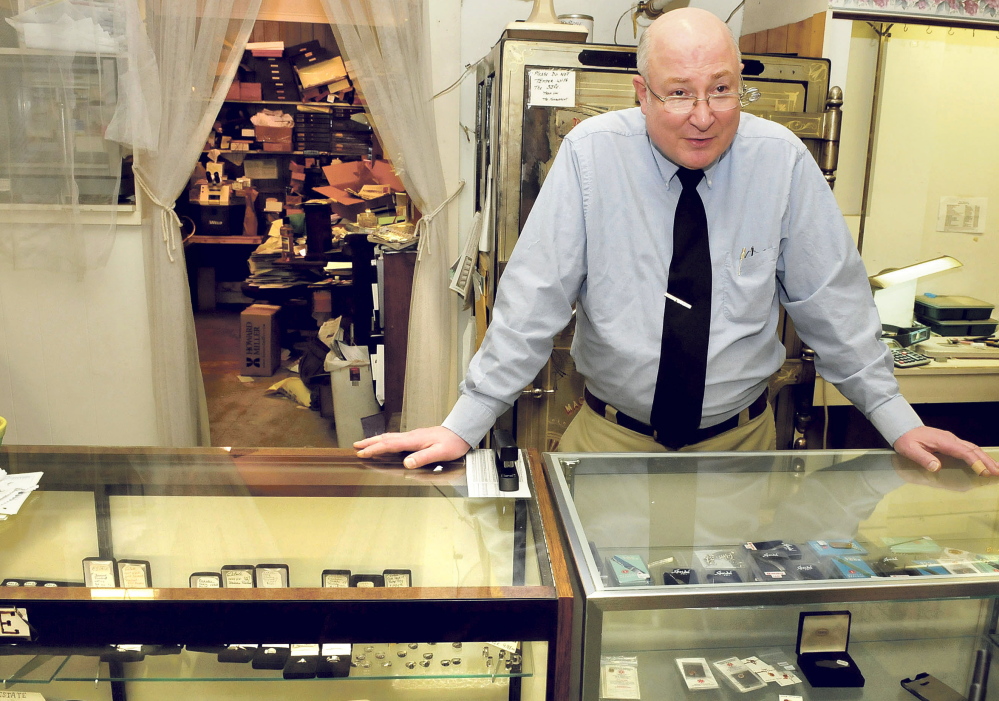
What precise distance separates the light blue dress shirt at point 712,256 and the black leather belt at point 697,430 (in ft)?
0.19

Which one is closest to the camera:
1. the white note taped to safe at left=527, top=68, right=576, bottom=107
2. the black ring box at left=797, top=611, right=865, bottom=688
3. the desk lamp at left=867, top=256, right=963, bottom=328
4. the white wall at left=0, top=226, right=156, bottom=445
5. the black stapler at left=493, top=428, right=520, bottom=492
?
the black ring box at left=797, top=611, right=865, bottom=688

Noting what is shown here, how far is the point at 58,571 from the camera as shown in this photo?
3.66 feet

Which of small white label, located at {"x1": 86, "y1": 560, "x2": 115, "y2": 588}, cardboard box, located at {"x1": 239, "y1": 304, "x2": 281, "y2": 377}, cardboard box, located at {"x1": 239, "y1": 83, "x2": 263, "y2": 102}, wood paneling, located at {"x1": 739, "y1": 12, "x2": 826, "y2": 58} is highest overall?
wood paneling, located at {"x1": 739, "y1": 12, "x2": 826, "y2": 58}

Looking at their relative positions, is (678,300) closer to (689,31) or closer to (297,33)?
(689,31)

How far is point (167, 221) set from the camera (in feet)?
10.8

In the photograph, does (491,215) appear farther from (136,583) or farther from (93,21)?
(136,583)

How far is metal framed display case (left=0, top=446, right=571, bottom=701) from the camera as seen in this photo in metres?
0.95

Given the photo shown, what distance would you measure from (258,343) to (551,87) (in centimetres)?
344

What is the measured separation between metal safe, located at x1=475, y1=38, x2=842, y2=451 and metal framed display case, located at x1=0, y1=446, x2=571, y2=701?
5.39 feet

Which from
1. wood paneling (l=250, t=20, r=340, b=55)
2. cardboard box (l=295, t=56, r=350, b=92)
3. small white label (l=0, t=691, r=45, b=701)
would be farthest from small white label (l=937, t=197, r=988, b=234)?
wood paneling (l=250, t=20, r=340, b=55)

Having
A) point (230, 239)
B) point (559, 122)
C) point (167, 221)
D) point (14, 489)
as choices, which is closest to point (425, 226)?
point (559, 122)

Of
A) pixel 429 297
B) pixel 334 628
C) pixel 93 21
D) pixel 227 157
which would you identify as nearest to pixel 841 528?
pixel 334 628

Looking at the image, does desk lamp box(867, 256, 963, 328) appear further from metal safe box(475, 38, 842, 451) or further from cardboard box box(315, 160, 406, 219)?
cardboard box box(315, 160, 406, 219)

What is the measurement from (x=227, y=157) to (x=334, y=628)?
5.86 m
